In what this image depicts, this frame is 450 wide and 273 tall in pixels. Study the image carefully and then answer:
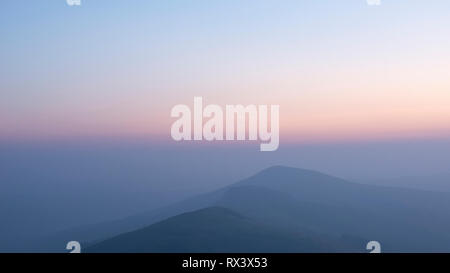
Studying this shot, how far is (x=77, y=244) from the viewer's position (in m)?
7.07

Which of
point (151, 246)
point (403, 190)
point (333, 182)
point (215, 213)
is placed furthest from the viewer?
point (333, 182)

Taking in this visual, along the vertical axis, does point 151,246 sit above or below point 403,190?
above

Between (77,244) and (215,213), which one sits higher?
(77,244)

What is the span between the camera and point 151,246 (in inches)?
1442

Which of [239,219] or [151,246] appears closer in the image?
[151,246]
